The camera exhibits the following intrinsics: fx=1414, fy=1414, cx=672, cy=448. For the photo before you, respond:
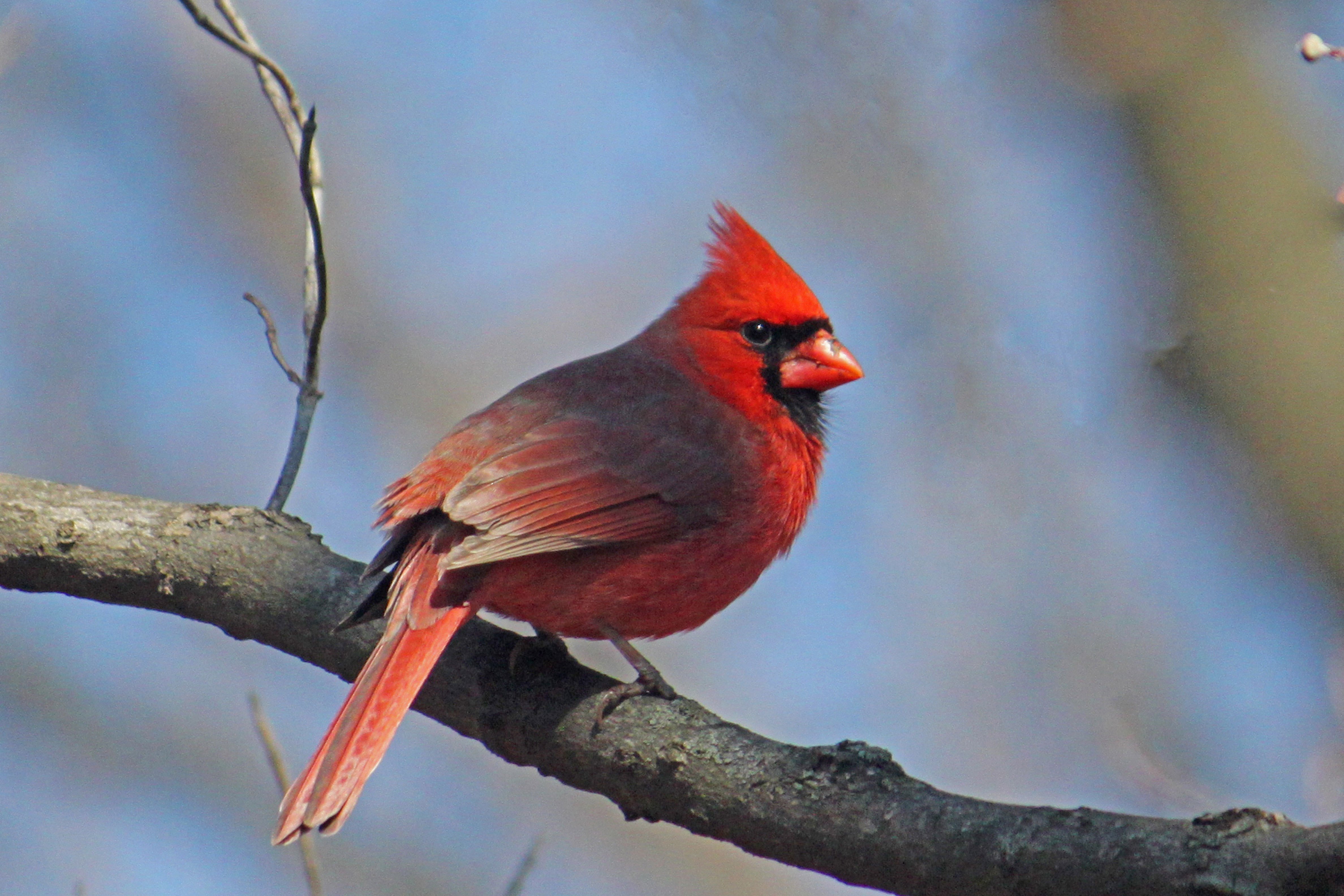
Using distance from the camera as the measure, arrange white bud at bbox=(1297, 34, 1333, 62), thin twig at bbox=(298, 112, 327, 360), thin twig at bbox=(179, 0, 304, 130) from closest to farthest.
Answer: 1. white bud at bbox=(1297, 34, 1333, 62)
2. thin twig at bbox=(179, 0, 304, 130)
3. thin twig at bbox=(298, 112, 327, 360)

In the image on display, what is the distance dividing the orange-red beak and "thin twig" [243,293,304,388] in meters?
1.24

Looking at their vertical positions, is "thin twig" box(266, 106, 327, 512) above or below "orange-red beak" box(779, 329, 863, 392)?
below

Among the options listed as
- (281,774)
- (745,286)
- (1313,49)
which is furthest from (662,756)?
(745,286)

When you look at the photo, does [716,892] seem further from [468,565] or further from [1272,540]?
[468,565]

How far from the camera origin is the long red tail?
8.09 ft

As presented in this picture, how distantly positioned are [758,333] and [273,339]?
4.08 feet

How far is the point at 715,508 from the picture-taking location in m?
3.22

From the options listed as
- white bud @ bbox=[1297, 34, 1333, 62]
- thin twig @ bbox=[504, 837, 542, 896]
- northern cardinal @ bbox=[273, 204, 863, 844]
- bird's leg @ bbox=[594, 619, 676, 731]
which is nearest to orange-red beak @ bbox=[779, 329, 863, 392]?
northern cardinal @ bbox=[273, 204, 863, 844]

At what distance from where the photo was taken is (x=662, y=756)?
2.43m

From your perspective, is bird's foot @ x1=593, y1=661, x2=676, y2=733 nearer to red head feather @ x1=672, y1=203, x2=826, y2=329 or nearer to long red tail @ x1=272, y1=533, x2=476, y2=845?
long red tail @ x1=272, y1=533, x2=476, y2=845

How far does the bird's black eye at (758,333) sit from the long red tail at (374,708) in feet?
4.02

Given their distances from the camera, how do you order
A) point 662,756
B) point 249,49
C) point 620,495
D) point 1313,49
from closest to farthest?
point 1313,49
point 662,756
point 249,49
point 620,495

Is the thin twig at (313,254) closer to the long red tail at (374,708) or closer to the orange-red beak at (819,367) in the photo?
the long red tail at (374,708)

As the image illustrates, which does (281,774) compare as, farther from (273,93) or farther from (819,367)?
(819,367)
